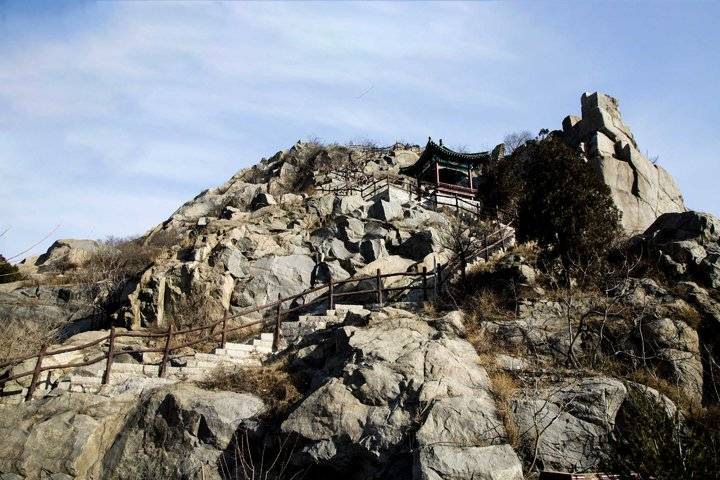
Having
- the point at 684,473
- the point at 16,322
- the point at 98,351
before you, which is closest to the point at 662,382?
the point at 684,473

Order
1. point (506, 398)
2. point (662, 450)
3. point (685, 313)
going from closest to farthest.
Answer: point (662, 450), point (506, 398), point (685, 313)

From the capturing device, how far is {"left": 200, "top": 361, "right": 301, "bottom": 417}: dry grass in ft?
38.7

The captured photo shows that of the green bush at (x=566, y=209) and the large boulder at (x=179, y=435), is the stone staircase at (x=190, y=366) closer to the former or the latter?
the large boulder at (x=179, y=435)

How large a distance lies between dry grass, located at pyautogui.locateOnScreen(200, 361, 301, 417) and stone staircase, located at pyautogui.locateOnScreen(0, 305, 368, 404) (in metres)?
0.48

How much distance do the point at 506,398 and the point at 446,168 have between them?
29.2m

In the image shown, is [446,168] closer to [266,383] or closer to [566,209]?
[566,209]

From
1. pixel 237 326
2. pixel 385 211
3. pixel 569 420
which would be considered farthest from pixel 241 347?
pixel 385 211

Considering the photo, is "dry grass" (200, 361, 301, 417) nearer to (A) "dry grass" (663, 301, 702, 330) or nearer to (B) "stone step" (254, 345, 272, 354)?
(B) "stone step" (254, 345, 272, 354)

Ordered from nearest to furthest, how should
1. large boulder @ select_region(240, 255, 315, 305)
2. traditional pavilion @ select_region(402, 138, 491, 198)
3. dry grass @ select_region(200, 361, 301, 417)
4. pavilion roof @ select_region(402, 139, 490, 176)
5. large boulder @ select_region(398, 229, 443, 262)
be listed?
1. dry grass @ select_region(200, 361, 301, 417)
2. large boulder @ select_region(240, 255, 315, 305)
3. large boulder @ select_region(398, 229, 443, 262)
4. traditional pavilion @ select_region(402, 138, 491, 198)
5. pavilion roof @ select_region(402, 139, 490, 176)

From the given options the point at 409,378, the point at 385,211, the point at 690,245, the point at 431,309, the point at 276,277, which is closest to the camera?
the point at 409,378

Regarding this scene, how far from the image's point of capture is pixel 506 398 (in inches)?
416

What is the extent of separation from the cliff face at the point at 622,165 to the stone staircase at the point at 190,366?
19.5 metres

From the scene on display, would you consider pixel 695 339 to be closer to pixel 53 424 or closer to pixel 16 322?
pixel 53 424

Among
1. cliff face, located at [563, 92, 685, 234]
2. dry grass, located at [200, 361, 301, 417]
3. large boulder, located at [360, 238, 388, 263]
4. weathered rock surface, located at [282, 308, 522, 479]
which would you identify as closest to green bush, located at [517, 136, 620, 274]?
weathered rock surface, located at [282, 308, 522, 479]
